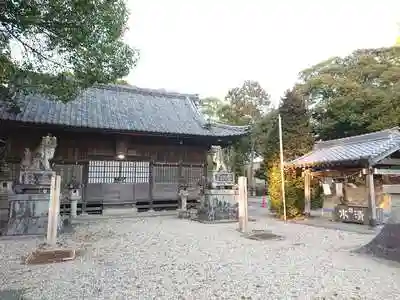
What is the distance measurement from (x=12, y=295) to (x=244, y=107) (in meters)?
35.6

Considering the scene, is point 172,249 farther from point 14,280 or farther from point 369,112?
point 369,112

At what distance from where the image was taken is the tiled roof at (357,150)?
468 inches

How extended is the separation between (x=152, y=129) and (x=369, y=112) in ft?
57.7

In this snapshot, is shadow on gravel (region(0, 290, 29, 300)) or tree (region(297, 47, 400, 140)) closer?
shadow on gravel (region(0, 290, 29, 300))

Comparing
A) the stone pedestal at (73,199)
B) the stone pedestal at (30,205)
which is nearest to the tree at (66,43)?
the stone pedestal at (30,205)

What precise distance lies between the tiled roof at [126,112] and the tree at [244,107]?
1543 centimetres

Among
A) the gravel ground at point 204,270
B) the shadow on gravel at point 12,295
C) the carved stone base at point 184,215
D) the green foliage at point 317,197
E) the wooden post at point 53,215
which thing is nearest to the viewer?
the shadow on gravel at point 12,295

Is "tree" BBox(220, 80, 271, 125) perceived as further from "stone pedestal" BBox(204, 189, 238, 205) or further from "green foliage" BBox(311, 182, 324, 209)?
"stone pedestal" BBox(204, 189, 238, 205)

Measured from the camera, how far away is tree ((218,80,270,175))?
36.9 m

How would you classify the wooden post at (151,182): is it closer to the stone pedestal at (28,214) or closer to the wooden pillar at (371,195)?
the stone pedestal at (28,214)

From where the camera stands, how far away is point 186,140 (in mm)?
18297

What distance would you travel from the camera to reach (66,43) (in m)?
8.74

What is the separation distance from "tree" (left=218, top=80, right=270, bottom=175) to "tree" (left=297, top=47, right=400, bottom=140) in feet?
26.2

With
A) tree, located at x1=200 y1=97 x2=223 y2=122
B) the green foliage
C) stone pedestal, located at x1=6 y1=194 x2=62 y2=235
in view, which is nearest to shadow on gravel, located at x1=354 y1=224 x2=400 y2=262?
stone pedestal, located at x1=6 y1=194 x2=62 y2=235
